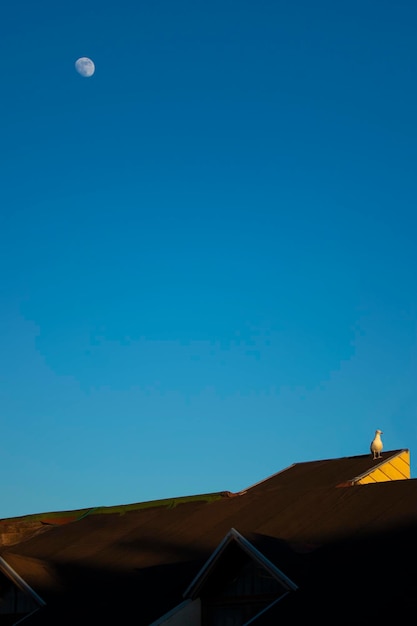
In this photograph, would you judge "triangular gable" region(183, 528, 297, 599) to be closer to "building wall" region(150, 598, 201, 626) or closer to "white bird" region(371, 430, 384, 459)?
"building wall" region(150, 598, 201, 626)

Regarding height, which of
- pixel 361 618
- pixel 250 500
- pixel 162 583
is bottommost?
pixel 361 618

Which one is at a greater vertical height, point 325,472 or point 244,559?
point 325,472

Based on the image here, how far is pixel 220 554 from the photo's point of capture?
27500 mm

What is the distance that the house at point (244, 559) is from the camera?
2486cm

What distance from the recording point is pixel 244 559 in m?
27.9

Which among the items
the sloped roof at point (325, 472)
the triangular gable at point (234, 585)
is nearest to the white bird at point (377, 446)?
the sloped roof at point (325, 472)

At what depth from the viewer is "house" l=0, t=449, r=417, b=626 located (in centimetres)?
2486

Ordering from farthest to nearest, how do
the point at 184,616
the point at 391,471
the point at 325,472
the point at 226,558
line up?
the point at 325,472 < the point at 391,471 < the point at 226,558 < the point at 184,616

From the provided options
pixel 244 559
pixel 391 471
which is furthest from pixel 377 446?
pixel 244 559

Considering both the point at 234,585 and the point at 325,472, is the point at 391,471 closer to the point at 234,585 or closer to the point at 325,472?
the point at 325,472

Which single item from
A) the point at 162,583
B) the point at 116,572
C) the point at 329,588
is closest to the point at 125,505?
the point at 116,572

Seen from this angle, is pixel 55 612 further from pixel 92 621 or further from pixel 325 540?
pixel 325 540

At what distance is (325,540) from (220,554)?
3773mm

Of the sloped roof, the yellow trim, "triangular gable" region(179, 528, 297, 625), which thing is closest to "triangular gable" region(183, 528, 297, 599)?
"triangular gable" region(179, 528, 297, 625)
